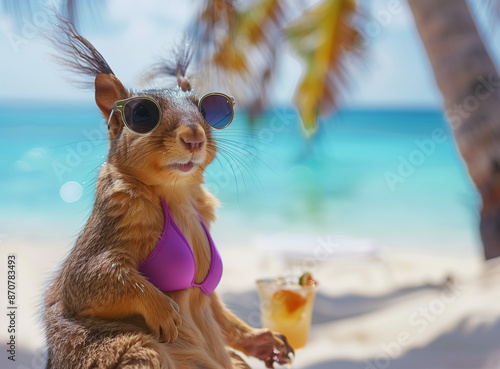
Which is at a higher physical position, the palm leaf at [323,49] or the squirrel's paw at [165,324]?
the palm leaf at [323,49]

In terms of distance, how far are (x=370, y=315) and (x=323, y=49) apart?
2.23 m

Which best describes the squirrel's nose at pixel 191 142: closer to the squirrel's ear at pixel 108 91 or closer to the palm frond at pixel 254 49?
the squirrel's ear at pixel 108 91

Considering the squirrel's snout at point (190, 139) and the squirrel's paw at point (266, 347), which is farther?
the squirrel's paw at point (266, 347)

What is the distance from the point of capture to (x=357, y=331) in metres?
3.24

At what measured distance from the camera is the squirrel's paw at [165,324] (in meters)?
Result: 1.24

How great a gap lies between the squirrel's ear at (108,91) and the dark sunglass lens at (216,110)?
0.20 metres

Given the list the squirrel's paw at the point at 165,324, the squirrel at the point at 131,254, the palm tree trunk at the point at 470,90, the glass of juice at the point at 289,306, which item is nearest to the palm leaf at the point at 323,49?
the palm tree trunk at the point at 470,90

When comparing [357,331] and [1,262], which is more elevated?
[1,262]

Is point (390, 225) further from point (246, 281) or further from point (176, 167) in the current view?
point (176, 167)

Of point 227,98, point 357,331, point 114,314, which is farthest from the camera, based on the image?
point 357,331

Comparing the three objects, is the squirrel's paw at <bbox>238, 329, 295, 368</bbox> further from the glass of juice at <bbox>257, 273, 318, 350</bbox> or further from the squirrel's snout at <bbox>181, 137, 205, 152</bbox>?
the squirrel's snout at <bbox>181, 137, 205, 152</bbox>

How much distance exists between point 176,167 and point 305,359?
1655 millimetres

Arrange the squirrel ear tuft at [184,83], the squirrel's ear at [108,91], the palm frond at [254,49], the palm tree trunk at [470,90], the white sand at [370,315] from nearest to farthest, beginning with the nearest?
the squirrel's ear at [108,91], the squirrel ear tuft at [184,83], the white sand at [370,315], the palm tree trunk at [470,90], the palm frond at [254,49]

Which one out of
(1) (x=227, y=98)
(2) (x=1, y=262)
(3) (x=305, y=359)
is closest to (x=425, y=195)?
(3) (x=305, y=359)
